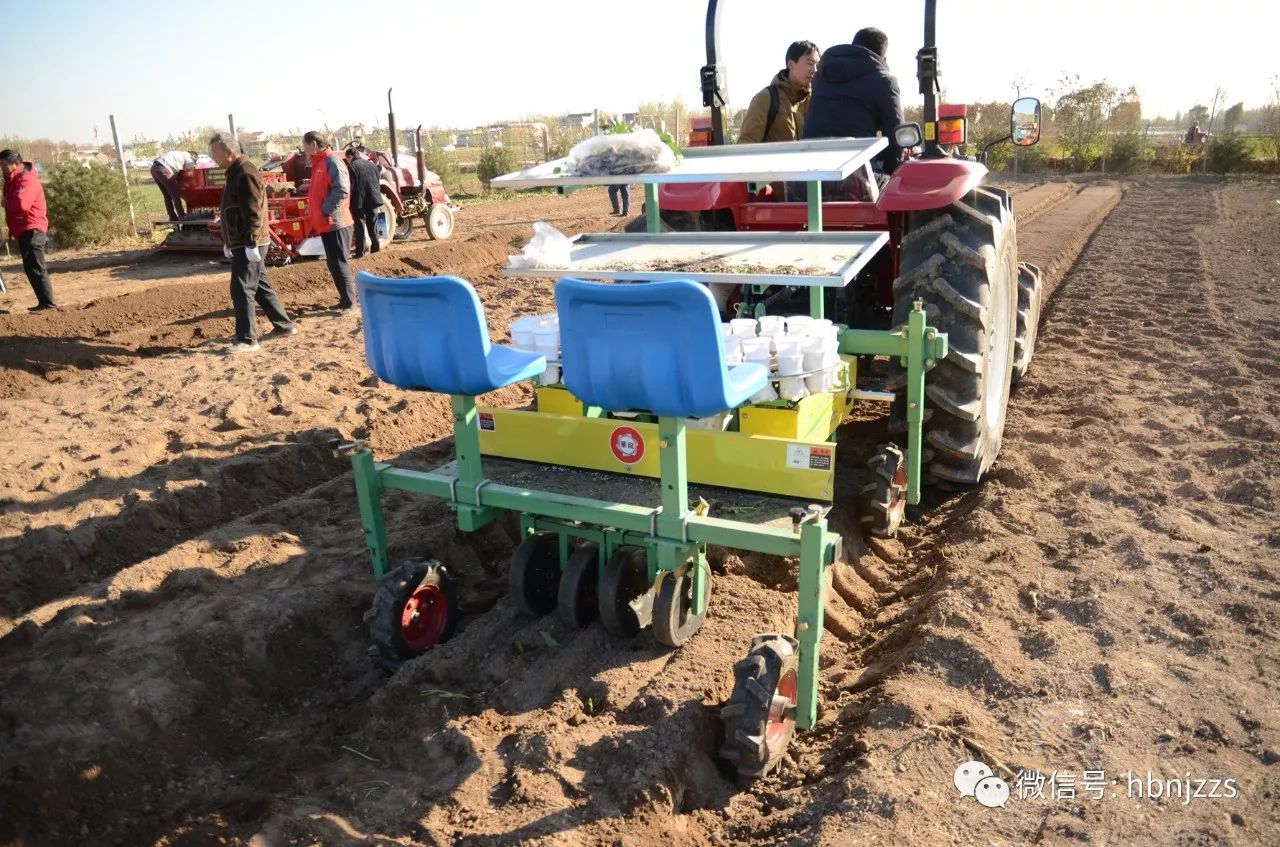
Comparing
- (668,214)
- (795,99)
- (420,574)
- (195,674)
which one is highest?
(795,99)

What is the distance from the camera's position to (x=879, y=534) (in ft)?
14.1

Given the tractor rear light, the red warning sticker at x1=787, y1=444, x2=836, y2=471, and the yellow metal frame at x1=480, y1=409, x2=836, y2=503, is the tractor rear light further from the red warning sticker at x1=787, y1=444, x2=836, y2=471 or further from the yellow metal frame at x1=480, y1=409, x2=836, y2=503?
the red warning sticker at x1=787, y1=444, x2=836, y2=471

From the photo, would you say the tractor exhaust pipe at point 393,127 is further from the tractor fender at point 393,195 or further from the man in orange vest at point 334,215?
the man in orange vest at point 334,215

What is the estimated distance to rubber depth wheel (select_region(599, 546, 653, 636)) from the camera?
134 inches

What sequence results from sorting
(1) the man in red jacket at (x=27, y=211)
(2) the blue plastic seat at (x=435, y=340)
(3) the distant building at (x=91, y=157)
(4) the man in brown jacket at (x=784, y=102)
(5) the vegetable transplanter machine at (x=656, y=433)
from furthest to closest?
(3) the distant building at (x=91, y=157), (1) the man in red jacket at (x=27, y=211), (4) the man in brown jacket at (x=784, y=102), (2) the blue plastic seat at (x=435, y=340), (5) the vegetable transplanter machine at (x=656, y=433)

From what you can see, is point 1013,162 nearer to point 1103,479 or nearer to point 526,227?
point 526,227

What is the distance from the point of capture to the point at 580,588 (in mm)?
3553

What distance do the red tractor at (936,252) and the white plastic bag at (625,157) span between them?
0.81 metres

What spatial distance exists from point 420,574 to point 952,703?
1885mm

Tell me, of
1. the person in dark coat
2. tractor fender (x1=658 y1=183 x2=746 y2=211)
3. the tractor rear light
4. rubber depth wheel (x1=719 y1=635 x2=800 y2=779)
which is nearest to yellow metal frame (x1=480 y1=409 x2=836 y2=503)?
rubber depth wheel (x1=719 y1=635 x2=800 y2=779)

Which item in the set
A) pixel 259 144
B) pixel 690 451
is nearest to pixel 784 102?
pixel 690 451

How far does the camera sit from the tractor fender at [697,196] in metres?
5.11

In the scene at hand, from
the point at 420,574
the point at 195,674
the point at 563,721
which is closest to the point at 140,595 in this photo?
the point at 195,674

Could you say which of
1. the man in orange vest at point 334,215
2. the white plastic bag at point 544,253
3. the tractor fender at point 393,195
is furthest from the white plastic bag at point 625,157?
the tractor fender at point 393,195
